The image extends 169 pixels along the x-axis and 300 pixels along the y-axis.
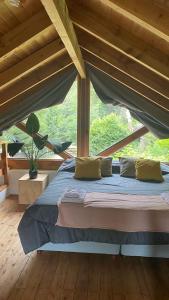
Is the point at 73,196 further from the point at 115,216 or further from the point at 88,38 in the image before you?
the point at 88,38

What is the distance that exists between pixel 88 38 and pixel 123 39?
3.20 feet

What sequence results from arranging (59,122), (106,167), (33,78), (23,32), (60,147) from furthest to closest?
(59,122) → (60,147) → (106,167) → (33,78) → (23,32)

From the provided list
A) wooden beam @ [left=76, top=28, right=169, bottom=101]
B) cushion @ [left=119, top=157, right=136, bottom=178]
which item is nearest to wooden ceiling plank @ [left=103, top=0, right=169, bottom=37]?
wooden beam @ [left=76, top=28, right=169, bottom=101]

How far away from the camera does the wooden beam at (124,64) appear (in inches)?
139

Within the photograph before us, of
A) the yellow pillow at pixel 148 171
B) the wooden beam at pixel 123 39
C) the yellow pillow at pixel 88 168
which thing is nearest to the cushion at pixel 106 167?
the yellow pillow at pixel 88 168

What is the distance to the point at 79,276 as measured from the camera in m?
2.73

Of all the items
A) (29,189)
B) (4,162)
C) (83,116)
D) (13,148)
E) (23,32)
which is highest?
(23,32)

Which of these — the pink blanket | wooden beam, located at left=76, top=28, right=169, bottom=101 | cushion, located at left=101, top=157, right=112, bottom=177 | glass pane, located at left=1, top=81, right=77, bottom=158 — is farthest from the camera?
glass pane, located at left=1, top=81, right=77, bottom=158

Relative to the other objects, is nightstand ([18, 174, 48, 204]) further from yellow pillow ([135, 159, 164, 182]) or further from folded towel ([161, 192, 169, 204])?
folded towel ([161, 192, 169, 204])

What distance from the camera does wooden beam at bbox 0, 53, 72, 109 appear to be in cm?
438

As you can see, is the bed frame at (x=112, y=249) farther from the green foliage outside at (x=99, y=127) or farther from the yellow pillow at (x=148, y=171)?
the green foliage outside at (x=99, y=127)

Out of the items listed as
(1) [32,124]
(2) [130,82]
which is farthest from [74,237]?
(2) [130,82]

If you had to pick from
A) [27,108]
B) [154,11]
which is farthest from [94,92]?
[154,11]

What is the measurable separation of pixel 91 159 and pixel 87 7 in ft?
7.43
